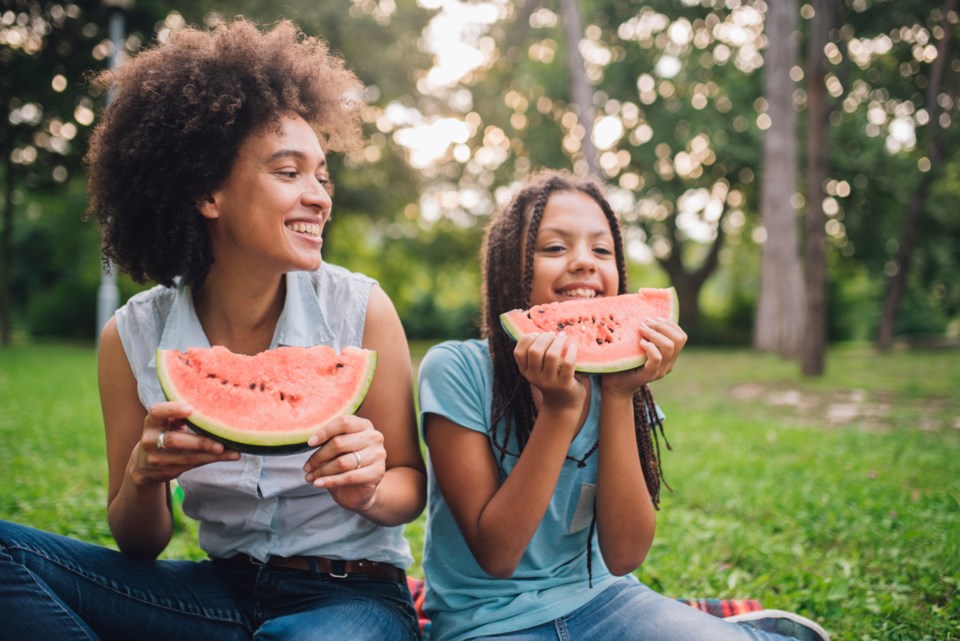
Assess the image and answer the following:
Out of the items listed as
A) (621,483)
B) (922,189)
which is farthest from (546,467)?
(922,189)

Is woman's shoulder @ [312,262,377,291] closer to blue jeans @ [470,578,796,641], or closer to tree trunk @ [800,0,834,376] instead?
blue jeans @ [470,578,796,641]

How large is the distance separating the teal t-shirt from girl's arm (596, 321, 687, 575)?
117 mm

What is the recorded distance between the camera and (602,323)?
211 cm

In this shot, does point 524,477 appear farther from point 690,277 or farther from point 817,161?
point 690,277

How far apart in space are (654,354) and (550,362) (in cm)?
32

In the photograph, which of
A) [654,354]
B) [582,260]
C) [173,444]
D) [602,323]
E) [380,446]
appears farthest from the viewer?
[582,260]

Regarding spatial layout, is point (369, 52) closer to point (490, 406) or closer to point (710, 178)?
point (710, 178)

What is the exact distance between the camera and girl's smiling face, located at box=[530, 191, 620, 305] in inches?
89.4

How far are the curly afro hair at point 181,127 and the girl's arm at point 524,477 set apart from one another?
1.15 metres

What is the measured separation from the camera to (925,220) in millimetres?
21000

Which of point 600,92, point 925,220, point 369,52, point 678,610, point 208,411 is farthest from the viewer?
point 600,92

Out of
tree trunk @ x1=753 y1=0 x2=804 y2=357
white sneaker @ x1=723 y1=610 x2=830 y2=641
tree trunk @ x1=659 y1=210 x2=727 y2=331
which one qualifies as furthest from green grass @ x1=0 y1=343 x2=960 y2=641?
tree trunk @ x1=659 y1=210 x2=727 y2=331

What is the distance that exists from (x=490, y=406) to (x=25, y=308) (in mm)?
39944

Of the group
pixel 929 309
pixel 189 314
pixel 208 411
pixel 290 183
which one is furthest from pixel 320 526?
pixel 929 309
